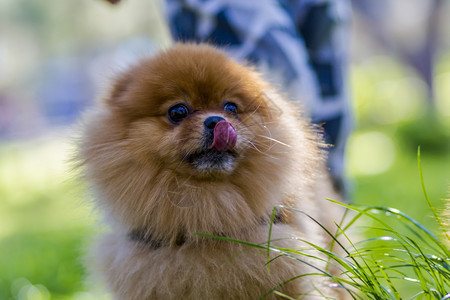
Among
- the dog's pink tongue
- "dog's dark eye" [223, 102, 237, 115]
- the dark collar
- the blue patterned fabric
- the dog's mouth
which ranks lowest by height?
the dark collar

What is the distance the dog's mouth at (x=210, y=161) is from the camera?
1.52 m

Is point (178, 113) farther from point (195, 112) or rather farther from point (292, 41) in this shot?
point (292, 41)

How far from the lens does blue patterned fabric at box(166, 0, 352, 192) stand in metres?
2.15

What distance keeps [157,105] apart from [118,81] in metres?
0.29

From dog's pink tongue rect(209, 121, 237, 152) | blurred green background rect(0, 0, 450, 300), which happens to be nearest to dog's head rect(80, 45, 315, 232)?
dog's pink tongue rect(209, 121, 237, 152)

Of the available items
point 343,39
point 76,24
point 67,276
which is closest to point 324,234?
point 343,39

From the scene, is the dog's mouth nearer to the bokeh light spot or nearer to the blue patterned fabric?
the blue patterned fabric

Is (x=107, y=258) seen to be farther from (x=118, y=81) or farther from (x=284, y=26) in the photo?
(x=284, y=26)

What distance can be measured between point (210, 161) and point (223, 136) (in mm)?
99

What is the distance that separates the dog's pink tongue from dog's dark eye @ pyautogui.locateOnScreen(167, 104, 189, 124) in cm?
17

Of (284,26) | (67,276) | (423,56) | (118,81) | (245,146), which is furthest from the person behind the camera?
(423,56)

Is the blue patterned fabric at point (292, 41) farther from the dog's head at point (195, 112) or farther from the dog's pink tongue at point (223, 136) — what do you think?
the dog's pink tongue at point (223, 136)

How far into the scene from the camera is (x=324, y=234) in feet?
6.33

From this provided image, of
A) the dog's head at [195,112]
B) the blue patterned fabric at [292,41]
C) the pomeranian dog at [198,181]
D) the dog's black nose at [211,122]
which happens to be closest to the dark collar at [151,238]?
the pomeranian dog at [198,181]
